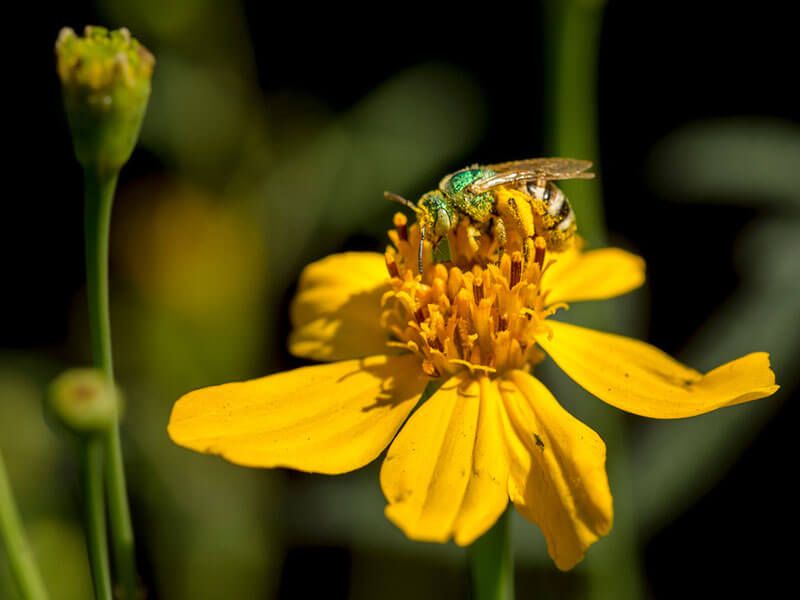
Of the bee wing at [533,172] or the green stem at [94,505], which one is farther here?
the bee wing at [533,172]

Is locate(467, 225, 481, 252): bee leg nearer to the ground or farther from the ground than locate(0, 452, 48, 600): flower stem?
farther from the ground

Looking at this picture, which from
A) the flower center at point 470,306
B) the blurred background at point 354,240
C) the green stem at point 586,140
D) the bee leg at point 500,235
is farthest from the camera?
the blurred background at point 354,240

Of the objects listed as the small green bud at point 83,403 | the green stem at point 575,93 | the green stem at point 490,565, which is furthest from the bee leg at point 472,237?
the small green bud at point 83,403

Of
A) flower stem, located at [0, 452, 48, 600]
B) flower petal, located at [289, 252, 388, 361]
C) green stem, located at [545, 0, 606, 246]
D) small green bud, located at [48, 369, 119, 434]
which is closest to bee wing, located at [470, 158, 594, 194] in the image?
flower petal, located at [289, 252, 388, 361]

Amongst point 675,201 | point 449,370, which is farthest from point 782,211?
point 449,370

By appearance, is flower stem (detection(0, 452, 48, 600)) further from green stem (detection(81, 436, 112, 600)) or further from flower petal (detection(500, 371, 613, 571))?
flower petal (detection(500, 371, 613, 571))

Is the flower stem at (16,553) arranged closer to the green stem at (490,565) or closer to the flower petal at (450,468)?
the flower petal at (450,468)
